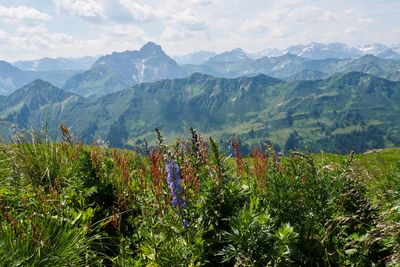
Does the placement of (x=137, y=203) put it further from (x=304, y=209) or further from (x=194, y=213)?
(x=304, y=209)

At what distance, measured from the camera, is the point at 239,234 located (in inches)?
201

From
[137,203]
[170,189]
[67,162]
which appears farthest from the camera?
[67,162]

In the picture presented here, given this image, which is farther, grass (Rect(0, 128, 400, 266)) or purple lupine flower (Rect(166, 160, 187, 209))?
purple lupine flower (Rect(166, 160, 187, 209))

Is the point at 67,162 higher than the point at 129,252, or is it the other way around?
the point at 67,162

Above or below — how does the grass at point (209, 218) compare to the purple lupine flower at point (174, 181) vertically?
below

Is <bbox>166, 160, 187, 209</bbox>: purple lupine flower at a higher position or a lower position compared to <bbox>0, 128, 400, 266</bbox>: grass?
higher

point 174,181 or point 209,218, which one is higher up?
point 174,181

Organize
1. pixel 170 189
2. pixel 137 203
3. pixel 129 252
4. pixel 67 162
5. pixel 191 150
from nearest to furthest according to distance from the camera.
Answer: pixel 170 189 < pixel 129 252 < pixel 137 203 < pixel 191 150 < pixel 67 162

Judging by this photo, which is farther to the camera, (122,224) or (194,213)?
(122,224)

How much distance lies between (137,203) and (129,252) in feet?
3.30

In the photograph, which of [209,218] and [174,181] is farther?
[209,218]

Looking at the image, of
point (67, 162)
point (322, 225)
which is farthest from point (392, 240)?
point (67, 162)

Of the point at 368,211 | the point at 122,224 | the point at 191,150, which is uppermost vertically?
the point at 191,150

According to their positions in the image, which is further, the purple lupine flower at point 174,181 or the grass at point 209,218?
the purple lupine flower at point 174,181
